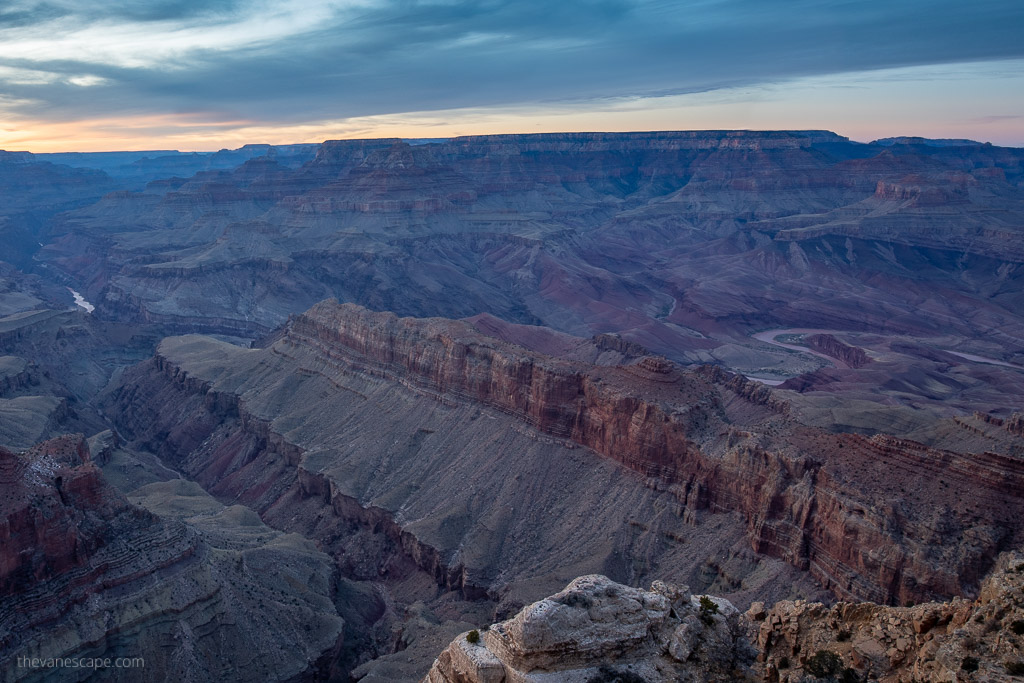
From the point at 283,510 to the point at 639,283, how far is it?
11648cm

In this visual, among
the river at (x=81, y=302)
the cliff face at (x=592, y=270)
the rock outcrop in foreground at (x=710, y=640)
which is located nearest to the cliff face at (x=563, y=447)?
the rock outcrop in foreground at (x=710, y=640)

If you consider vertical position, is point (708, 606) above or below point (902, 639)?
below

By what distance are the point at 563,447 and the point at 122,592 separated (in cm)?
2929

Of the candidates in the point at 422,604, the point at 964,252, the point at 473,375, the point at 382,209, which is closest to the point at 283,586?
the point at 422,604

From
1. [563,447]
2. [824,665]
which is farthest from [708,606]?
[563,447]

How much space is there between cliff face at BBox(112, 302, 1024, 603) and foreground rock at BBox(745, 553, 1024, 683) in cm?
1394

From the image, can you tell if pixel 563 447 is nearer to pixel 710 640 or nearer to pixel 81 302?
pixel 710 640

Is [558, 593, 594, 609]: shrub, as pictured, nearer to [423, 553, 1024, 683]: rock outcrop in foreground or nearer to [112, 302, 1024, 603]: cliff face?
[423, 553, 1024, 683]: rock outcrop in foreground

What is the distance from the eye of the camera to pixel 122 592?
36.6 metres

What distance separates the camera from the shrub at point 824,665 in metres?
20.2

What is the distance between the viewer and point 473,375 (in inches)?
2386

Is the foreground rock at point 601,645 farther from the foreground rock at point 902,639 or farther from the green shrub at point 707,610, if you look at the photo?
the foreground rock at point 902,639

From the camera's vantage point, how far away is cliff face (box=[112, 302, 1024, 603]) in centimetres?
3578

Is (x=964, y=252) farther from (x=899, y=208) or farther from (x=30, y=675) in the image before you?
(x=30, y=675)
